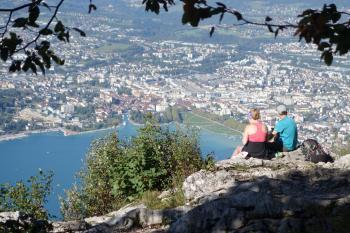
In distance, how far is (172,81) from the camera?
91.0 meters

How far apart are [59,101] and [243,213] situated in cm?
7586

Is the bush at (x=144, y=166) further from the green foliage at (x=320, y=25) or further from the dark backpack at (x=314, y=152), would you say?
the green foliage at (x=320, y=25)

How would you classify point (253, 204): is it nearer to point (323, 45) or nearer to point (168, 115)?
point (323, 45)

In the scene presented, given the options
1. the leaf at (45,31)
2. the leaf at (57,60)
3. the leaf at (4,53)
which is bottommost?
the leaf at (57,60)

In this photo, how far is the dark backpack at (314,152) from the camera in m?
8.87

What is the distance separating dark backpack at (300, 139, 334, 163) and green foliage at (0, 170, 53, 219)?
14.1ft

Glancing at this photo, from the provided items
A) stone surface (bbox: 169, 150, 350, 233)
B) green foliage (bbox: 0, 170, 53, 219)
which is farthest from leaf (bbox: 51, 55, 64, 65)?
green foliage (bbox: 0, 170, 53, 219)

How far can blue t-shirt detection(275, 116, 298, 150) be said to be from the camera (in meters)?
9.53

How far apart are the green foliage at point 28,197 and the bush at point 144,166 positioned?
85cm

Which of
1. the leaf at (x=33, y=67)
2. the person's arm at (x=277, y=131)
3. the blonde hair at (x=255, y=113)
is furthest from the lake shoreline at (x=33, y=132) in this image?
the leaf at (x=33, y=67)

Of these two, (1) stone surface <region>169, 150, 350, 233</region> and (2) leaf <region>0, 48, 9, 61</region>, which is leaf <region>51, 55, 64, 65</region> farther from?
(1) stone surface <region>169, 150, 350, 233</region>

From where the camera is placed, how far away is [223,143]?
156 feet

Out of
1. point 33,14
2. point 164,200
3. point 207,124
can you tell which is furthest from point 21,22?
point 207,124

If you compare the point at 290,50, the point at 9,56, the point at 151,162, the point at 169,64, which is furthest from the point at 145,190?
the point at 290,50
